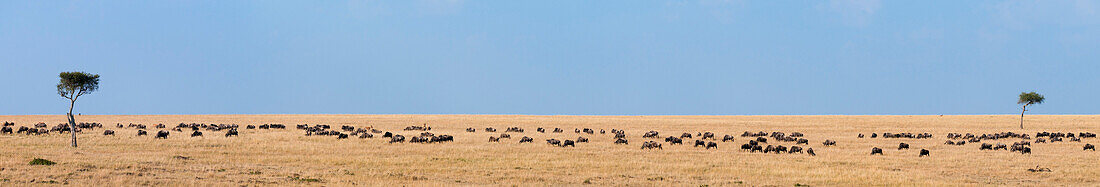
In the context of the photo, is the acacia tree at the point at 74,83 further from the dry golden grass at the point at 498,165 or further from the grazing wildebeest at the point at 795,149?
the grazing wildebeest at the point at 795,149

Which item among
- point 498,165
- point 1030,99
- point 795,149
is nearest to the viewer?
point 498,165

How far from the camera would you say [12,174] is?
22406 mm

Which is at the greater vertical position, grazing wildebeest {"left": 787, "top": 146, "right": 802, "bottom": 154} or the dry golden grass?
grazing wildebeest {"left": 787, "top": 146, "right": 802, "bottom": 154}

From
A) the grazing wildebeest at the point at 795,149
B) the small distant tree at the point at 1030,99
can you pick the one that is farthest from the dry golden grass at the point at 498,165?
the small distant tree at the point at 1030,99

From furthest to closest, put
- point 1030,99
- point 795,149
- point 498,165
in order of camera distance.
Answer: point 1030,99
point 795,149
point 498,165

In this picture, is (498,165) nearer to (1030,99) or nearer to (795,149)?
(795,149)

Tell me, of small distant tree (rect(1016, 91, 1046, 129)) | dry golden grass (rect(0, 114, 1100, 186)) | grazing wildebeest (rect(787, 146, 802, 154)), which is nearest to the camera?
dry golden grass (rect(0, 114, 1100, 186))

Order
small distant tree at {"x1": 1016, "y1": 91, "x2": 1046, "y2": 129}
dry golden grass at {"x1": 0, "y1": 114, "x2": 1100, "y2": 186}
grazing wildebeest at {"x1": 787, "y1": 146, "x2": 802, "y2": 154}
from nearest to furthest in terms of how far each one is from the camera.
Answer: dry golden grass at {"x1": 0, "y1": 114, "x2": 1100, "y2": 186} → grazing wildebeest at {"x1": 787, "y1": 146, "x2": 802, "y2": 154} → small distant tree at {"x1": 1016, "y1": 91, "x2": 1046, "y2": 129}

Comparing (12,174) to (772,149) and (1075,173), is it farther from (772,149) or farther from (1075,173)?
(1075,173)

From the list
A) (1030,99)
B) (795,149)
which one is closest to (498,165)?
(795,149)

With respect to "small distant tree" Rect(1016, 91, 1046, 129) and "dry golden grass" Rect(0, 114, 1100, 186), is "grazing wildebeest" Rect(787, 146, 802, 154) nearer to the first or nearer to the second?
"dry golden grass" Rect(0, 114, 1100, 186)

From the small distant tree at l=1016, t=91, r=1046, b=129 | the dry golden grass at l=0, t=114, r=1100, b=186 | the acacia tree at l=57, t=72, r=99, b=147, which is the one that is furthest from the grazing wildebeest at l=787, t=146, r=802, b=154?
the small distant tree at l=1016, t=91, r=1046, b=129

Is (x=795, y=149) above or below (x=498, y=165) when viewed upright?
above

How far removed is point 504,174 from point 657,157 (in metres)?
9.70
